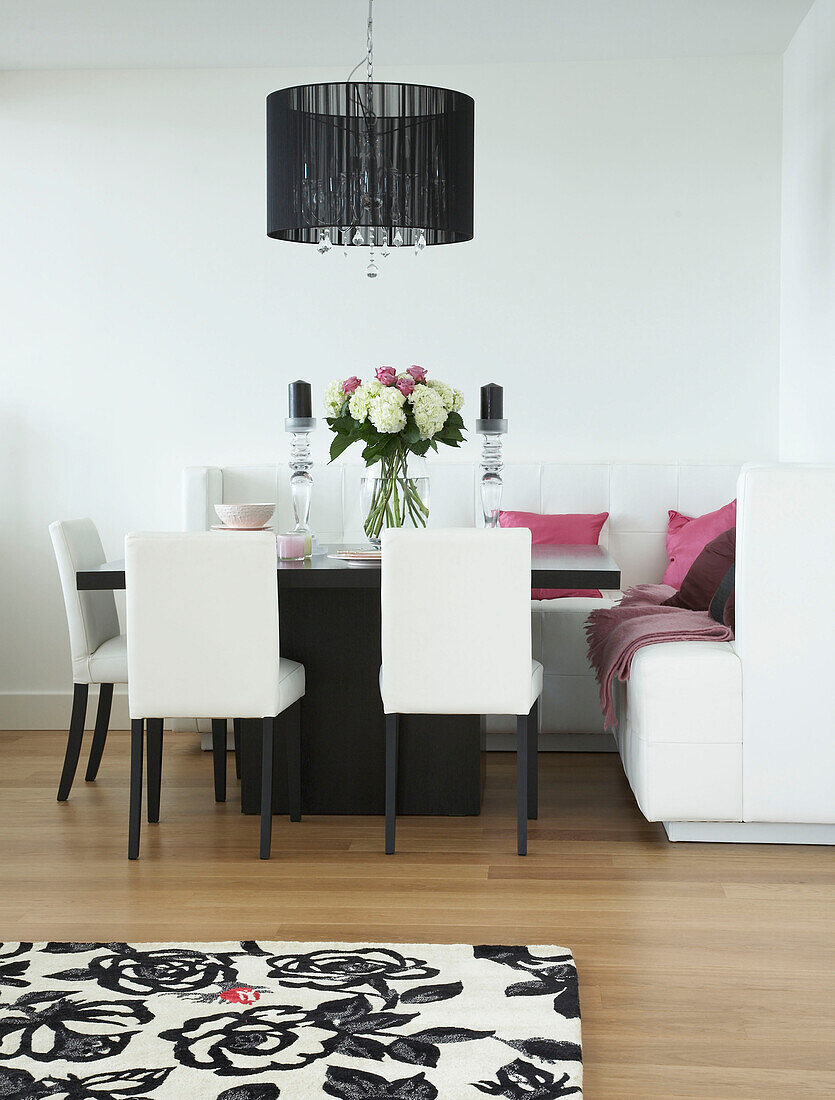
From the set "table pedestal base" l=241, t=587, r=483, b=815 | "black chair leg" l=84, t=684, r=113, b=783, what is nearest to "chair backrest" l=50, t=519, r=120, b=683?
"black chair leg" l=84, t=684, r=113, b=783

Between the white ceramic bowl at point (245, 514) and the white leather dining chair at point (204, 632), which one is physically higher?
the white ceramic bowl at point (245, 514)

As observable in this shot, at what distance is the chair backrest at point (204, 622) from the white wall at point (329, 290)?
1.85 meters

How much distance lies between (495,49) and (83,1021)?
382cm

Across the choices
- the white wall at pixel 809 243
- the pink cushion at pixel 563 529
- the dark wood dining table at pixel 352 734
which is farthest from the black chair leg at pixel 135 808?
the white wall at pixel 809 243

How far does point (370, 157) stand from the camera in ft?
10.2

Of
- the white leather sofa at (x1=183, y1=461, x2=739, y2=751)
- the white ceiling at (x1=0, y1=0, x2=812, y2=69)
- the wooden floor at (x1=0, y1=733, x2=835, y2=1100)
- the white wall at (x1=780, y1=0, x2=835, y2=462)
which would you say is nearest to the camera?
the wooden floor at (x1=0, y1=733, x2=835, y2=1100)

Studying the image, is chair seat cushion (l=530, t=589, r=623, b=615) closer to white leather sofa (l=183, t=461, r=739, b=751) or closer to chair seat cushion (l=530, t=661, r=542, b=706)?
white leather sofa (l=183, t=461, r=739, b=751)

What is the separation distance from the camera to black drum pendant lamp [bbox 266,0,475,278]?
122 inches

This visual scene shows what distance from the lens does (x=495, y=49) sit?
14.7ft

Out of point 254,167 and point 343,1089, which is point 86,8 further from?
point 343,1089

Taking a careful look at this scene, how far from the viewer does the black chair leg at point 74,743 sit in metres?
3.60

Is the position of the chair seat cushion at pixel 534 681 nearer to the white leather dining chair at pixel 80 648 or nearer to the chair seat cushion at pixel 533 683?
the chair seat cushion at pixel 533 683

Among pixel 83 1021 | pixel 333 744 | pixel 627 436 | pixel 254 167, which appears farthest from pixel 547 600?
pixel 83 1021

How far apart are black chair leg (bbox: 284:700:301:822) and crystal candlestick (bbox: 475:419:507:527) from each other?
83cm
